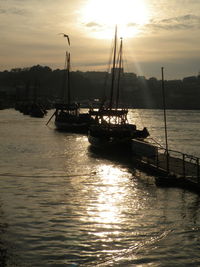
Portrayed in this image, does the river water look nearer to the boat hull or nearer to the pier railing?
the pier railing

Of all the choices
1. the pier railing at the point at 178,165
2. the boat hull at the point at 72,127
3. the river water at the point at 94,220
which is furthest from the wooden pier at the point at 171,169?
the boat hull at the point at 72,127

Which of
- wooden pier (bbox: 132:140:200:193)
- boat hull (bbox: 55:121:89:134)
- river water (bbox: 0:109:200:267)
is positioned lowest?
river water (bbox: 0:109:200:267)

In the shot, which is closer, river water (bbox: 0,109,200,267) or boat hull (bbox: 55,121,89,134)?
river water (bbox: 0,109,200,267)

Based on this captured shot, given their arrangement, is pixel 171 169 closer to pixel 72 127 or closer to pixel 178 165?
pixel 178 165

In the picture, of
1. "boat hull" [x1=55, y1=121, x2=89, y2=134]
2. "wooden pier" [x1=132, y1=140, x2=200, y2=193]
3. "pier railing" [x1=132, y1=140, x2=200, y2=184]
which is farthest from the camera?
"boat hull" [x1=55, y1=121, x2=89, y2=134]

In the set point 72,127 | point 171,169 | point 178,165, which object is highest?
point 72,127

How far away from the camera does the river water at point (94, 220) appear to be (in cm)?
1650

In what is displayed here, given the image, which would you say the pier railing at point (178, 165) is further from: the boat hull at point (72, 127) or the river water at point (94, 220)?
the boat hull at point (72, 127)

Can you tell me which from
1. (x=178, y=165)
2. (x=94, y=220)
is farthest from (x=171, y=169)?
(x=94, y=220)

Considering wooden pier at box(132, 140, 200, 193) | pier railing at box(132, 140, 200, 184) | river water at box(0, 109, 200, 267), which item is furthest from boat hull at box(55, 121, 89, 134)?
river water at box(0, 109, 200, 267)

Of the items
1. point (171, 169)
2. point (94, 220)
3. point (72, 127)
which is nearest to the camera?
point (94, 220)

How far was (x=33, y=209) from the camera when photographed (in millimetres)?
22984

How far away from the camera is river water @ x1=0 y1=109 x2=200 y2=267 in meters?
16.5

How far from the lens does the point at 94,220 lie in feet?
69.4
